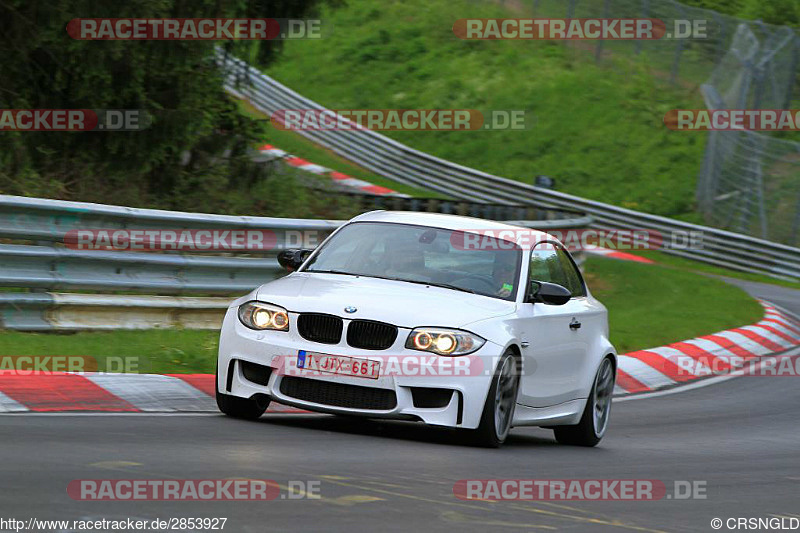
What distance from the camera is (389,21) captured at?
47.7m

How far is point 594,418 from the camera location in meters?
9.68

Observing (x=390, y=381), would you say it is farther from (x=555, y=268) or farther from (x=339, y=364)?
(x=555, y=268)

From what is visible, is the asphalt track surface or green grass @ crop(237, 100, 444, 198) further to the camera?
green grass @ crop(237, 100, 444, 198)

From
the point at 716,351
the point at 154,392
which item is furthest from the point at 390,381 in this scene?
the point at 716,351

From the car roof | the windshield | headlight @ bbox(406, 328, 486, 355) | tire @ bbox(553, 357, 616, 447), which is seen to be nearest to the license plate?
headlight @ bbox(406, 328, 486, 355)

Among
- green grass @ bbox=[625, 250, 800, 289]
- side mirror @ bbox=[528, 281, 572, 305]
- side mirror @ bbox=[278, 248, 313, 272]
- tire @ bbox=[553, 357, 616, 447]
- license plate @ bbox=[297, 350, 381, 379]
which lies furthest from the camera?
green grass @ bbox=[625, 250, 800, 289]

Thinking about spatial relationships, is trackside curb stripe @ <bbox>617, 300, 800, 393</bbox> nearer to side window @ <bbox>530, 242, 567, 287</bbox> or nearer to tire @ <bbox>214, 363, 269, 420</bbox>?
side window @ <bbox>530, 242, 567, 287</bbox>

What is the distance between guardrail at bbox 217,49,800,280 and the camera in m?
30.3

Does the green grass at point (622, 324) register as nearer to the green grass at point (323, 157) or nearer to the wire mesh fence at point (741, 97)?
the wire mesh fence at point (741, 97)

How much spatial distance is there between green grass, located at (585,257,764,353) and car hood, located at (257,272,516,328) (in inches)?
274

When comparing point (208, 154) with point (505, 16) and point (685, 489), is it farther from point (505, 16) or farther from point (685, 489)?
point (505, 16)

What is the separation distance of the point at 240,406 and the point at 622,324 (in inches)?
370

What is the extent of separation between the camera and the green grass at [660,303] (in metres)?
16.8

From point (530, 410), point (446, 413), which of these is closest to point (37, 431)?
point (446, 413)
